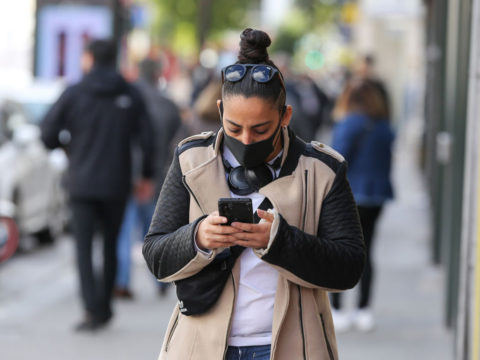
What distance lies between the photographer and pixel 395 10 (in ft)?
61.8

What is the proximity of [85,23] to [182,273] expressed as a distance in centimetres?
1077

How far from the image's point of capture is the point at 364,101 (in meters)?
7.40

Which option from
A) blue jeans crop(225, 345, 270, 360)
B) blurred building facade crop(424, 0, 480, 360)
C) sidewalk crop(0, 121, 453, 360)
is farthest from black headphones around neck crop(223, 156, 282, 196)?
sidewalk crop(0, 121, 453, 360)

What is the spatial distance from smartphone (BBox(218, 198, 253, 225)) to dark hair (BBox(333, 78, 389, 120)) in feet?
15.5

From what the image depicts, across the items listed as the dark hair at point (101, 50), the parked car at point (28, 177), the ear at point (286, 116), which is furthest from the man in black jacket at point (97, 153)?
the ear at point (286, 116)

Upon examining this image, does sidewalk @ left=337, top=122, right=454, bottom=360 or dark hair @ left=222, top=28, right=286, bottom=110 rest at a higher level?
dark hair @ left=222, top=28, right=286, bottom=110

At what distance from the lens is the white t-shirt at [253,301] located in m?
3.06

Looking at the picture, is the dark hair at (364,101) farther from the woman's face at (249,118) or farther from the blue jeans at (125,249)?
the woman's face at (249,118)

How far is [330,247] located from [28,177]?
8.46 meters

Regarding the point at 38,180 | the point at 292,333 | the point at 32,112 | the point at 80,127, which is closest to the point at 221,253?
the point at 292,333

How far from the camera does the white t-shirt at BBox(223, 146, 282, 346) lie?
3.06 m

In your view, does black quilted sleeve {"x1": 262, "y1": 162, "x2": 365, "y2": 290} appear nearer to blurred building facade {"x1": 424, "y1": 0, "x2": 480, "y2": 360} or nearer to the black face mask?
the black face mask

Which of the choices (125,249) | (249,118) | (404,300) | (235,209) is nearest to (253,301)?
(235,209)

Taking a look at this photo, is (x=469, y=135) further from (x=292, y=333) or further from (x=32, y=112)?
(x=32, y=112)
